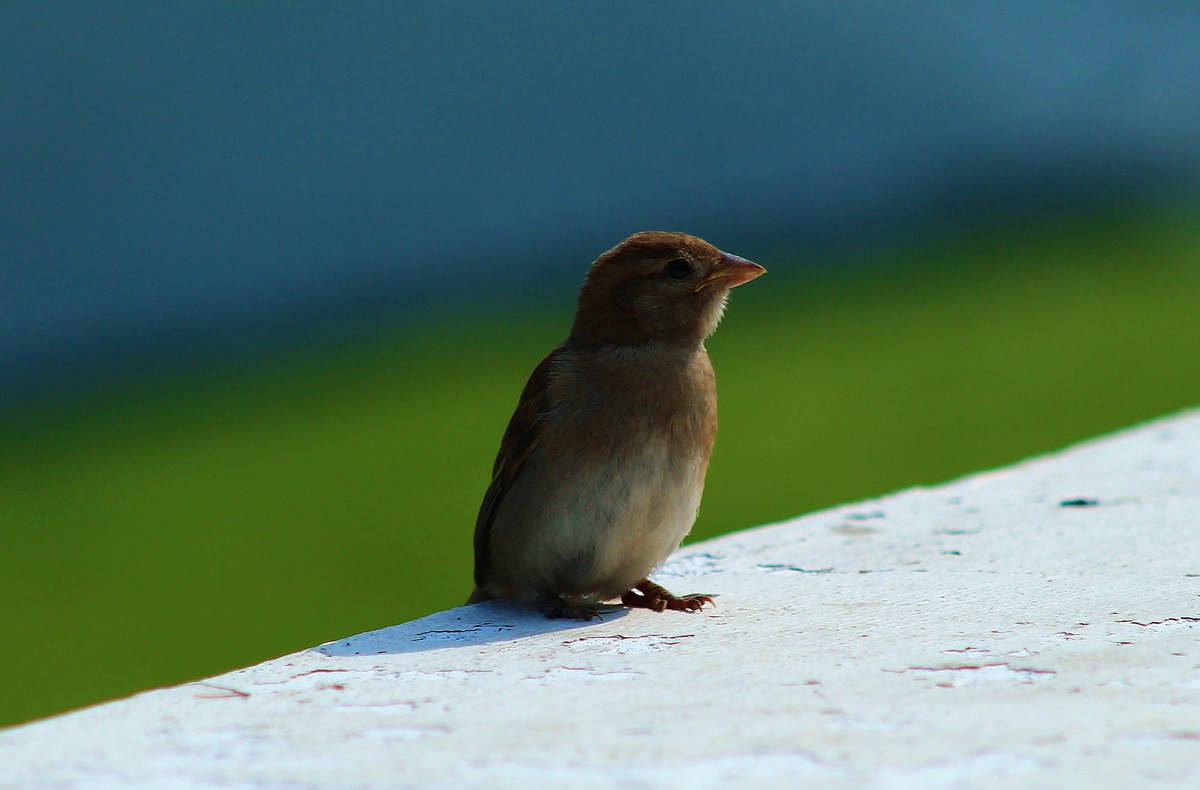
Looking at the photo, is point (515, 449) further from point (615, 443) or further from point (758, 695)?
point (758, 695)

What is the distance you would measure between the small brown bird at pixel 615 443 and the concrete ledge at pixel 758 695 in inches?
6.3

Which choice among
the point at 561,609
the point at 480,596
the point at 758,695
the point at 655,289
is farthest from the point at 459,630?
the point at 655,289

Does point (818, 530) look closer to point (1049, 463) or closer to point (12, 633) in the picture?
point (1049, 463)

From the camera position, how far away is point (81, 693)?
623 cm

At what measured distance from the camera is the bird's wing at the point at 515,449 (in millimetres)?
3326

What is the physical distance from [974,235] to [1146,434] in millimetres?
9263

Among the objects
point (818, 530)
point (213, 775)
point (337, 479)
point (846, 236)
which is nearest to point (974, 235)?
point (846, 236)

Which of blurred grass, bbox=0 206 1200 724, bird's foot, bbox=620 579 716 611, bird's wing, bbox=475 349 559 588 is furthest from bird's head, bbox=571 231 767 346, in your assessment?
blurred grass, bbox=0 206 1200 724

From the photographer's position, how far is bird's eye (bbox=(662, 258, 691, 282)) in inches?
137

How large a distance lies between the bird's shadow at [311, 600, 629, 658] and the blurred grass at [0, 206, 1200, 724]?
359 centimetres

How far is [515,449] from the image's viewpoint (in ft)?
11.1

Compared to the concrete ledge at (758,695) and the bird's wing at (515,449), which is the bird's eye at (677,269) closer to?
the bird's wing at (515,449)

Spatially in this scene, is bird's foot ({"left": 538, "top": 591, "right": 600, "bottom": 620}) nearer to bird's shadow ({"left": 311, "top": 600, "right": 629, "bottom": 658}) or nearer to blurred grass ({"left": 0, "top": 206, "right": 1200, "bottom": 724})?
bird's shadow ({"left": 311, "top": 600, "right": 629, "bottom": 658})

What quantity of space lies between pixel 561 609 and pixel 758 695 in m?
1.01
